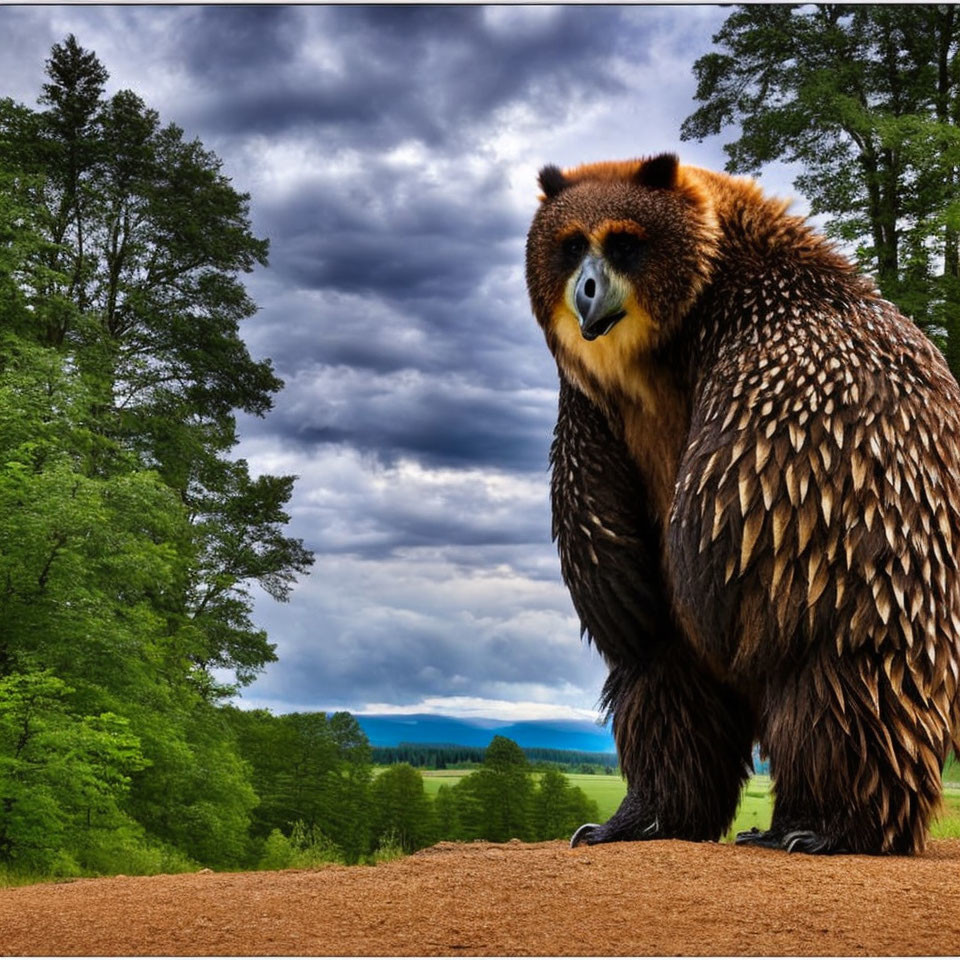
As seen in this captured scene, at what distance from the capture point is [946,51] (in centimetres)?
1153

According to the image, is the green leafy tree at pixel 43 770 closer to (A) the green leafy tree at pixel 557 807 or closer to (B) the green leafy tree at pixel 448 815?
(B) the green leafy tree at pixel 448 815

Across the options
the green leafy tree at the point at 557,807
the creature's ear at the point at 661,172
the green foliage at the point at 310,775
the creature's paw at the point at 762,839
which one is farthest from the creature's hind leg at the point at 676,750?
the green foliage at the point at 310,775

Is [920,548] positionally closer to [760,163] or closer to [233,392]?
[760,163]

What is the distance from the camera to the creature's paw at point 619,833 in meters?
5.36

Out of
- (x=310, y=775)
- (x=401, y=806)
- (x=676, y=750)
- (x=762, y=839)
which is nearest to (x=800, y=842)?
(x=762, y=839)

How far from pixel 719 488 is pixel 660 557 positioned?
2.27ft

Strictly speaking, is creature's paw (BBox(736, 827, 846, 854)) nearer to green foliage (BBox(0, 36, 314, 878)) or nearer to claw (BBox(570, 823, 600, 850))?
claw (BBox(570, 823, 600, 850))

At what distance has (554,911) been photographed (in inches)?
148

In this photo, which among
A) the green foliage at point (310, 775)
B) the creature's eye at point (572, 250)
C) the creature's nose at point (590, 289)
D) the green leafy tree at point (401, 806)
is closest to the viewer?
the creature's nose at point (590, 289)

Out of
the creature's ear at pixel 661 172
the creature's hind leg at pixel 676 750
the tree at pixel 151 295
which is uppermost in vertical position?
the tree at pixel 151 295

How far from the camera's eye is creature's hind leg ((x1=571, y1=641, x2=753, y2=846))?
5250mm

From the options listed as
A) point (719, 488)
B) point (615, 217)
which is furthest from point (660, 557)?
point (615, 217)

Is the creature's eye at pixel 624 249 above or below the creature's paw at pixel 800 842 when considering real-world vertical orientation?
above

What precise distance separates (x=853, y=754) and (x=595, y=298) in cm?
215
